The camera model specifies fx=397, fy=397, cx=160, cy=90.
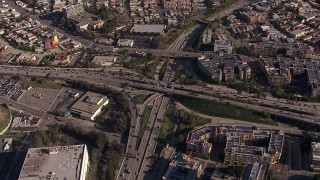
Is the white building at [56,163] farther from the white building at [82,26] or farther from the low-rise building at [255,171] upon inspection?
the white building at [82,26]

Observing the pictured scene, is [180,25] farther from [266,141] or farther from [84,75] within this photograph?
[266,141]

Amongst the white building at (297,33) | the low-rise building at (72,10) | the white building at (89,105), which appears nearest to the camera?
the white building at (89,105)

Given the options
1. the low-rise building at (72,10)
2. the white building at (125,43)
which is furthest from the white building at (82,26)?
the white building at (125,43)

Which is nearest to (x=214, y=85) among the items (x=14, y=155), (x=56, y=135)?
(x=56, y=135)

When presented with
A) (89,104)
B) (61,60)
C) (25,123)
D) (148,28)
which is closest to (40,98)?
(25,123)

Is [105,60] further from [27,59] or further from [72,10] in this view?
[72,10]

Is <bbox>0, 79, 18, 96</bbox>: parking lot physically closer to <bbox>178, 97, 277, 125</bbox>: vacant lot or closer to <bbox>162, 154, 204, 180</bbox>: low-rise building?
<bbox>178, 97, 277, 125</bbox>: vacant lot
